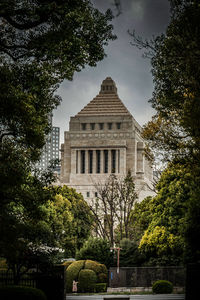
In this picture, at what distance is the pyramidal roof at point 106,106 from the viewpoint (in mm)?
114125

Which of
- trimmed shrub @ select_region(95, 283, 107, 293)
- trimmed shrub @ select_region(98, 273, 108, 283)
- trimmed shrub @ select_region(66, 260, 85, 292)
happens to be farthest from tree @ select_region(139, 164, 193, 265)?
trimmed shrub @ select_region(66, 260, 85, 292)

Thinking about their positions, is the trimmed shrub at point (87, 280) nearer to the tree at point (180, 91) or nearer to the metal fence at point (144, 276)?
the metal fence at point (144, 276)

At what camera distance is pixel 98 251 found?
41562 mm

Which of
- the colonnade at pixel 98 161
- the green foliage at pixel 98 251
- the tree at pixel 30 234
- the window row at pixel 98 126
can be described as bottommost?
the green foliage at pixel 98 251

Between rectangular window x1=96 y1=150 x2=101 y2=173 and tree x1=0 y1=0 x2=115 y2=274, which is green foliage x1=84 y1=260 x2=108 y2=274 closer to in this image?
tree x1=0 y1=0 x2=115 y2=274

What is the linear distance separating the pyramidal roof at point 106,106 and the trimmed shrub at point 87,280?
77.6 meters

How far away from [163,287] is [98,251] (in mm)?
9186

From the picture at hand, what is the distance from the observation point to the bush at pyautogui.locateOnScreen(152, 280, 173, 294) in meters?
33.2

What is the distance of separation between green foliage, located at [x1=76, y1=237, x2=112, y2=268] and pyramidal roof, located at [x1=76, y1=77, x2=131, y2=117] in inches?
2810

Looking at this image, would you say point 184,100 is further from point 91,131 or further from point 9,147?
point 91,131

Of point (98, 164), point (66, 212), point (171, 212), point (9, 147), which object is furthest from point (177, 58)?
point (98, 164)

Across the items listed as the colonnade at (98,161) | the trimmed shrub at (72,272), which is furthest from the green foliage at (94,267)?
the colonnade at (98,161)

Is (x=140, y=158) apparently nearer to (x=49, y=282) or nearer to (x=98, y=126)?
(x=98, y=126)

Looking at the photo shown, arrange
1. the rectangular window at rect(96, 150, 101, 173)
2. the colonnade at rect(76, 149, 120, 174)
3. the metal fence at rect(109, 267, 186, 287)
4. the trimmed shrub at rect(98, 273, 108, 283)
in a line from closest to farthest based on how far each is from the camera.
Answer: the metal fence at rect(109, 267, 186, 287) → the trimmed shrub at rect(98, 273, 108, 283) → the colonnade at rect(76, 149, 120, 174) → the rectangular window at rect(96, 150, 101, 173)
